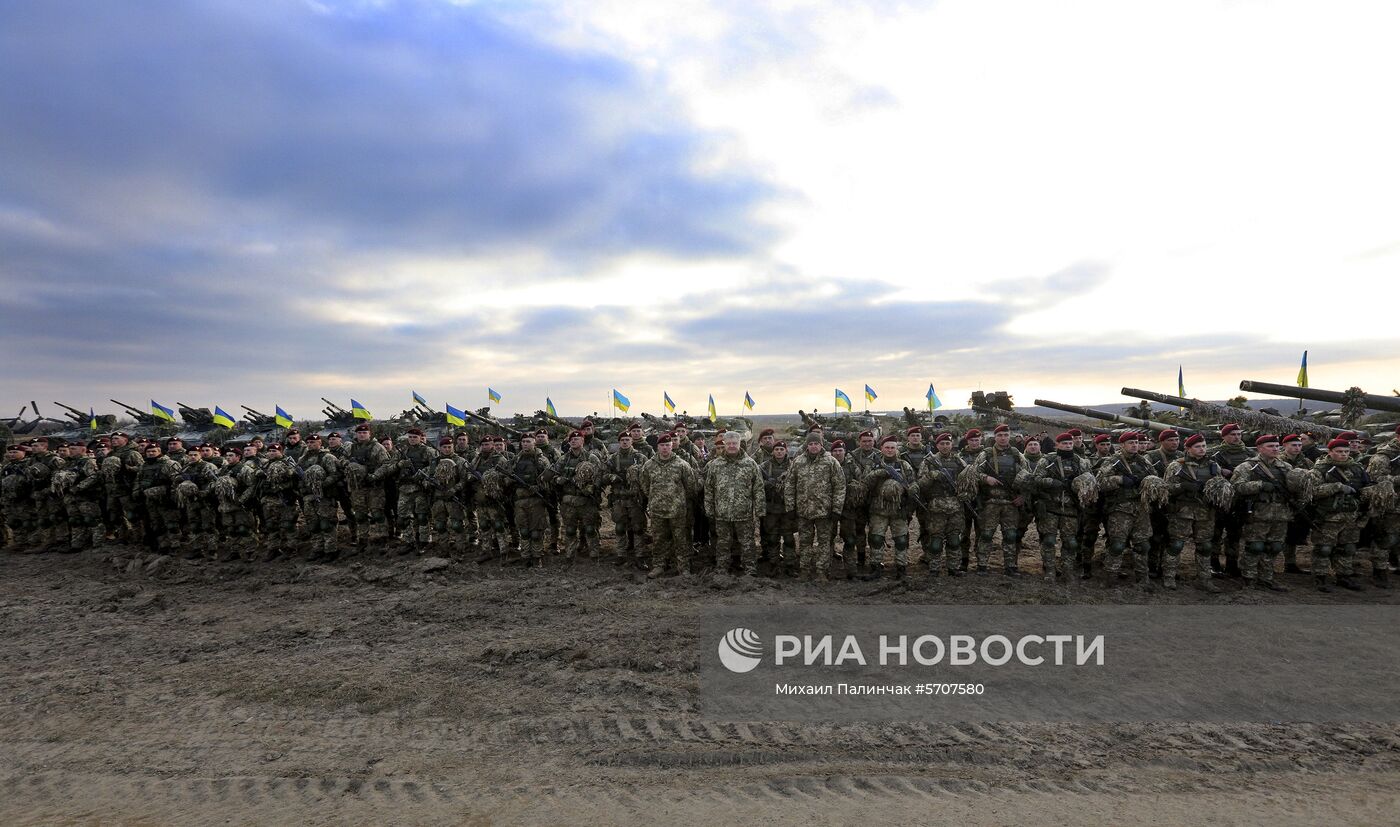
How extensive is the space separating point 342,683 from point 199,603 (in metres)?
4.76

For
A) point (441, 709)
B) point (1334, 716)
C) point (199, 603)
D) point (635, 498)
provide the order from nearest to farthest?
Result: point (1334, 716), point (441, 709), point (199, 603), point (635, 498)

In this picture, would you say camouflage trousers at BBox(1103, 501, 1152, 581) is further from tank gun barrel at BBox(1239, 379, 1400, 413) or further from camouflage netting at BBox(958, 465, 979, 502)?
tank gun barrel at BBox(1239, 379, 1400, 413)

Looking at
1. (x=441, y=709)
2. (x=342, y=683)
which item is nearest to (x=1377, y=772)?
(x=441, y=709)

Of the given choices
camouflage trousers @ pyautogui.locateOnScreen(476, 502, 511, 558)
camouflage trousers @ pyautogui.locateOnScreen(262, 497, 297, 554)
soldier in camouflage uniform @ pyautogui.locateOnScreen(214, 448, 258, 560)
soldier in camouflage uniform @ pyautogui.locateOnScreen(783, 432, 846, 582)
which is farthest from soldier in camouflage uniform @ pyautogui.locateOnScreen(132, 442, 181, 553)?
soldier in camouflage uniform @ pyautogui.locateOnScreen(783, 432, 846, 582)

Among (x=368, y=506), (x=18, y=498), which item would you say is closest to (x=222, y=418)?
(x=18, y=498)

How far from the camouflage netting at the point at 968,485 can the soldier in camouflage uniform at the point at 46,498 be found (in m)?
16.2

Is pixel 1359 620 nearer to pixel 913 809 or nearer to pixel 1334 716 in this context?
pixel 1334 716

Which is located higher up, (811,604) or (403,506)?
(403,506)

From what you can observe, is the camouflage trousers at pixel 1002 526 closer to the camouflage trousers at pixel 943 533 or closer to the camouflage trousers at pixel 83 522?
the camouflage trousers at pixel 943 533

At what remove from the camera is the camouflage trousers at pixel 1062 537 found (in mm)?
8219

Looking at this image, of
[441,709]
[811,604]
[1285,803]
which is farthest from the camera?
[811,604]

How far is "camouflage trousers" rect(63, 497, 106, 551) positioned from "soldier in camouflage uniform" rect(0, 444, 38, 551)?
1151 millimetres

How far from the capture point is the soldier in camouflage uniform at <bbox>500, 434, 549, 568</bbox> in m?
9.86

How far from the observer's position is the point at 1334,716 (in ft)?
15.4
